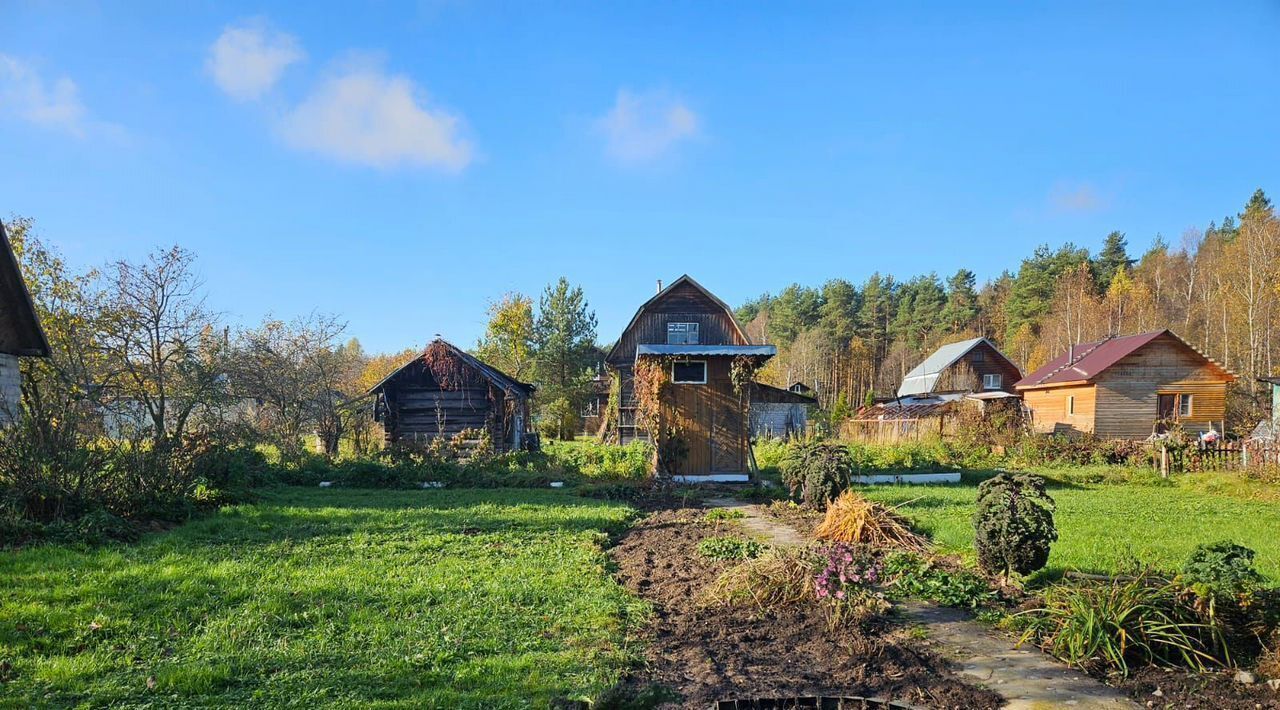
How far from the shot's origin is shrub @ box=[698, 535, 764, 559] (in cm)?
717

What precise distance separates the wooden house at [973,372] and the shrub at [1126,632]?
38.1 meters

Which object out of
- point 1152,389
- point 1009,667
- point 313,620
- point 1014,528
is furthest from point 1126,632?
point 1152,389

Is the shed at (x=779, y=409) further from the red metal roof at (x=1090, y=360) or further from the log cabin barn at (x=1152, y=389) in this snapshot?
the log cabin barn at (x=1152, y=389)

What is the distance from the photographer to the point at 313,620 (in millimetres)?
4980

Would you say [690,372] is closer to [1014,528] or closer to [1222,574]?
[1014,528]

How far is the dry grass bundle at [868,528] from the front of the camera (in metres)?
8.05

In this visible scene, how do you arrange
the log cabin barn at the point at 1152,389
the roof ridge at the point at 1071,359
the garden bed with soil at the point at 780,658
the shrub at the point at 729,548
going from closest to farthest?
the garden bed with soil at the point at 780,658 → the shrub at the point at 729,548 → the log cabin barn at the point at 1152,389 → the roof ridge at the point at 1071,359

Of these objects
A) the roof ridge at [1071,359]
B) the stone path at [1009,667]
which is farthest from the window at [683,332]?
the stone path at [1009,667]

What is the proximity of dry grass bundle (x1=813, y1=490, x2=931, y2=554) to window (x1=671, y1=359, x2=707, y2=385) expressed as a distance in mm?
7216

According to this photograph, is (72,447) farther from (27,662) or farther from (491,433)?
(491,433)

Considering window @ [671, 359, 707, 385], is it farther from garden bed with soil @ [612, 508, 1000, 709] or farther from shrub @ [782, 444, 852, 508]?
garden bed with soil @ [612, 508, 1000, 709]

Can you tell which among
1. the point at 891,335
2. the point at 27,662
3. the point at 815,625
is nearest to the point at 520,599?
the point at 815,625

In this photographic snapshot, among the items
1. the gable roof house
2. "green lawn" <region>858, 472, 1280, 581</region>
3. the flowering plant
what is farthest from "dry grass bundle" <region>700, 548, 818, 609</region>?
the gable roof house

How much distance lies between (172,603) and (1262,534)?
44.3 ft
